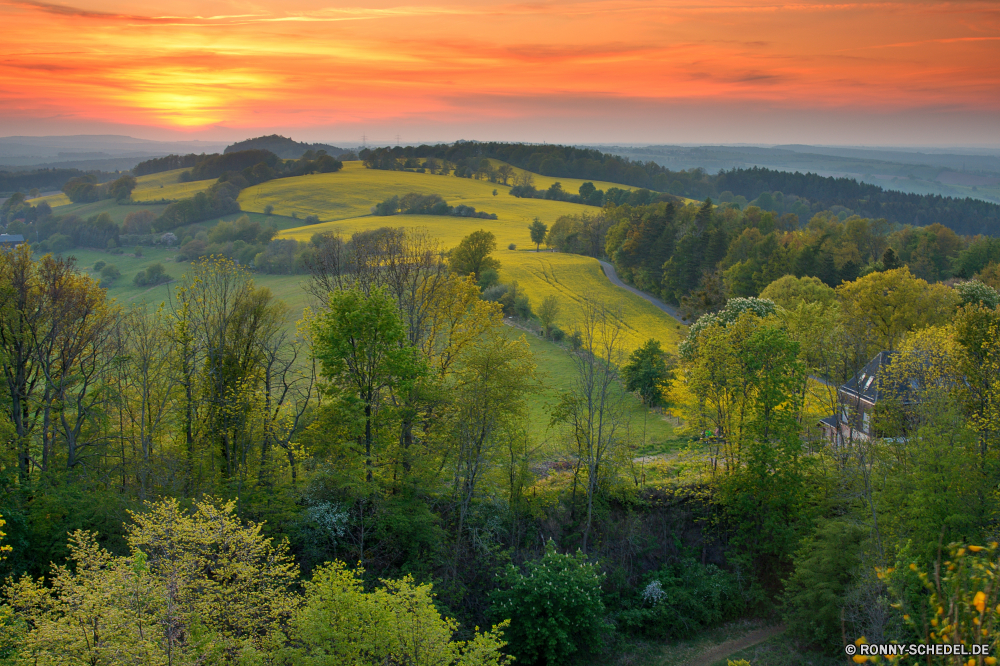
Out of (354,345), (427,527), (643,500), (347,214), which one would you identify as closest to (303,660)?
(427,527)

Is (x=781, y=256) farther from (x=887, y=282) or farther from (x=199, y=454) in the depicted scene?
(x=199, y=454)

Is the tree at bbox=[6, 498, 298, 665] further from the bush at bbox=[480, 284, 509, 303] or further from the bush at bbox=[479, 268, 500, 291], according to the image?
the bush at bbox=[479, 268, 500, 291]

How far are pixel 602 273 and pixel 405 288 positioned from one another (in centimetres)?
6124

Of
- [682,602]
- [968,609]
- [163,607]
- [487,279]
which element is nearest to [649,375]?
[682,602]

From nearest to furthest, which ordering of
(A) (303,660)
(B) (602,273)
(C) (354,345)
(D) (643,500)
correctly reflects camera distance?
(A) (303,660), (C) (354,345), (D) (643,500), (B) (602,273)

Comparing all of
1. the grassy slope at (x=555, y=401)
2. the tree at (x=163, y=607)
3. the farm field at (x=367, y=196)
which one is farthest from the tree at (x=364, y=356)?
the farm field at (x=367, y=196)

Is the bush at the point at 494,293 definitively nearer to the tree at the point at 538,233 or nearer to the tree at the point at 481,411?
the tree at the point at 538,233

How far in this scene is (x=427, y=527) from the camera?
2523cm

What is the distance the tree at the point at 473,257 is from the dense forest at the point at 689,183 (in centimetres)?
8520

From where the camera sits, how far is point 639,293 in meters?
83.9

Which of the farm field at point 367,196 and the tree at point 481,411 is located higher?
the farm field at point 367,196

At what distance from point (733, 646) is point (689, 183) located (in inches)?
6596

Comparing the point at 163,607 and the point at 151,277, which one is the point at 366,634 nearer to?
the point at 163,607

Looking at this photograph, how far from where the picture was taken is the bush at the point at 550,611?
23203mm
